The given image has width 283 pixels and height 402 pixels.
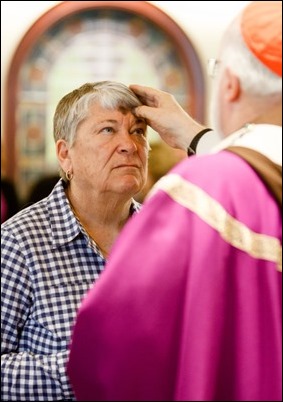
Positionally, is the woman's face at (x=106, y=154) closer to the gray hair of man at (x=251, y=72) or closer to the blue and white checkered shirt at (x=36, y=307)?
the blue and white checkered shirt at (x=36, y=307)

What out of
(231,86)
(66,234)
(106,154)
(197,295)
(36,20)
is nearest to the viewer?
(197,295)

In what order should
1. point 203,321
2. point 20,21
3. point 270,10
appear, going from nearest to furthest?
point 203,321 → point 270,10 → point 20,21

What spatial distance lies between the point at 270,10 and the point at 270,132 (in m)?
0.22

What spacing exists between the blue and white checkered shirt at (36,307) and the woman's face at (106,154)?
204 millimetres

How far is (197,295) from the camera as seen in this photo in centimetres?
132

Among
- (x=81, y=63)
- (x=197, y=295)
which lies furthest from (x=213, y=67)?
(x=81, y=63)

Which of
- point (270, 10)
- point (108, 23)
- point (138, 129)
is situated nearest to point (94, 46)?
point (108, 23)

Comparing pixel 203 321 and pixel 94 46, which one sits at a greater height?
pixel 94 46

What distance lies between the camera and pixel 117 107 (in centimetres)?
219

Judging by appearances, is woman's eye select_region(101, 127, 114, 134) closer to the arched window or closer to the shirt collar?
the shirt collar

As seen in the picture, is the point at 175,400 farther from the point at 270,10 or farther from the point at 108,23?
the point at 108,23

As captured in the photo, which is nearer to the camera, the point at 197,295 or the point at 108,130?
the point at 197,295

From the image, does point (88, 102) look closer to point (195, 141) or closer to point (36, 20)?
point (195, 141)

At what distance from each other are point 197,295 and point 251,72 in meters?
0.39
